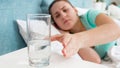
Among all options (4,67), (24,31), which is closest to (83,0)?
(24,31)

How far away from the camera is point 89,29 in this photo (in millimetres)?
1646

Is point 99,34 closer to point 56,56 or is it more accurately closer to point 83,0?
point 56,56

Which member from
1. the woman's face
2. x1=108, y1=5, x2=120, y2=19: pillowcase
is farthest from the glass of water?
x1=108, y1=5, x2=120, y2=19: pillowcase

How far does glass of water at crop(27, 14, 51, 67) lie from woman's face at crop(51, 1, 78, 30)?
0.68 metres

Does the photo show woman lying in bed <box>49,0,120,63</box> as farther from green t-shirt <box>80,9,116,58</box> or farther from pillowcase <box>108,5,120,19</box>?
pillowcase <box>108,5,120,19</box>

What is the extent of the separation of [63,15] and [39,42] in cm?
74

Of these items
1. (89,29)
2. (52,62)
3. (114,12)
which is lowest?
(114,12)

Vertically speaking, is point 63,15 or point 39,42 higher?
point 39,42

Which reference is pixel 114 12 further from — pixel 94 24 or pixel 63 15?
pixel 63 15

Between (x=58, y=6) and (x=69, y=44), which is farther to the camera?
(x=58, y=6)

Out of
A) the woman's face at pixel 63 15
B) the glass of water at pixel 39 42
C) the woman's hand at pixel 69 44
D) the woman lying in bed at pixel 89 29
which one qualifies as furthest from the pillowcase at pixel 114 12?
the glass of water at pixel 39 42

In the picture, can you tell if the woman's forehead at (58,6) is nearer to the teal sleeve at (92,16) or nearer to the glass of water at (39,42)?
the teal sleeve at (92,16)

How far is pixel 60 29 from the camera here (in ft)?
5.58

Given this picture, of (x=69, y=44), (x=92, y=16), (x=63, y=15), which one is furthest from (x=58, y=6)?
(x=69, y=44)
